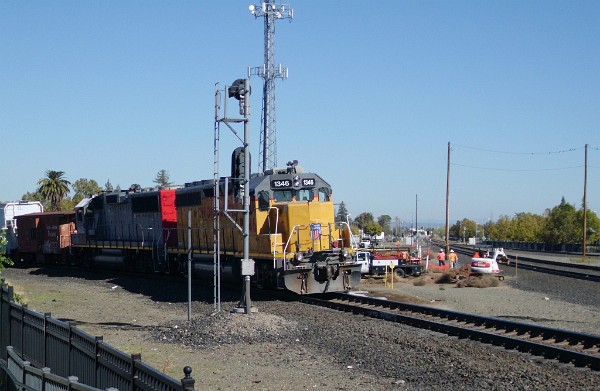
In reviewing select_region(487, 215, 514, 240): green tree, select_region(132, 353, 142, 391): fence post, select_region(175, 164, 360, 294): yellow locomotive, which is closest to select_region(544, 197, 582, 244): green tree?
select_region(487, 215, 514, 240): green tree

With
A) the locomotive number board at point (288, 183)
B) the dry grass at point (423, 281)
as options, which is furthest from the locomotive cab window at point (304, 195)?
the dry grass at point (423, 281)

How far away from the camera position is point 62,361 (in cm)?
850

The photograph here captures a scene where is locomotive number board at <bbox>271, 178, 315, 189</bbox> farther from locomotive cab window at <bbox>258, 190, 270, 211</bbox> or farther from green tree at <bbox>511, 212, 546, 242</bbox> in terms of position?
green tree at <bbox>511, 212, 546, 242</bbox>

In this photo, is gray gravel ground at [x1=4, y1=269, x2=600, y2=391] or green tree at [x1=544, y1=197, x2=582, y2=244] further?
green tree at [x1=544, y1=197, x2=582, y2=244]

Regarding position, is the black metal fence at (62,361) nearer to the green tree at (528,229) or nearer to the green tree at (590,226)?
the green tree at (590,226)

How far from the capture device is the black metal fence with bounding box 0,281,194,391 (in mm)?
5953

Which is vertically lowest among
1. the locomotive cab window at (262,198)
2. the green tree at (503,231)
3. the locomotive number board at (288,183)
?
the green tree at (503,231)

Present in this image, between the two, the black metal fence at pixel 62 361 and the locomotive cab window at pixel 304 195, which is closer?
the black metal fence at pixel 62 361

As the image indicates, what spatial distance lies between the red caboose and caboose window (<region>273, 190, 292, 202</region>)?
63.0 ft

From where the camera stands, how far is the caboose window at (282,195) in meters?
21.2

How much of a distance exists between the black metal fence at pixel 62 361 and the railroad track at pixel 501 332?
26.6 feet

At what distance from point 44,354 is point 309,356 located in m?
4.76

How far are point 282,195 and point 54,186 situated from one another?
54.2 metres

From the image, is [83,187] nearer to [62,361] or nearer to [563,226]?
[563,226]
